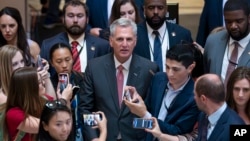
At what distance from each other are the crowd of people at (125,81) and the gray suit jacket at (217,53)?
0.4 inches

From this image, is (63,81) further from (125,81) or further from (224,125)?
(224,125)

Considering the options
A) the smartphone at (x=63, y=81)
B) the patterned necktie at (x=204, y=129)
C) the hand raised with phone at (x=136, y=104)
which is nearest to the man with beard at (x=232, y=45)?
the hand raised with phone at (x=136, y=104)

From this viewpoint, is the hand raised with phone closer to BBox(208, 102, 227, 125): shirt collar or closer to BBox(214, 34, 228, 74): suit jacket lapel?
BBox(208, 102, 227, 125): shirt collar

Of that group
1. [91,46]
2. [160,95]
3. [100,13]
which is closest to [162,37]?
[91,46]

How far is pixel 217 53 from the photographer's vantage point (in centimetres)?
744

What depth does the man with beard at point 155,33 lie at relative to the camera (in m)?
7.96

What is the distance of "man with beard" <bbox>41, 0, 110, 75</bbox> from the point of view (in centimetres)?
789

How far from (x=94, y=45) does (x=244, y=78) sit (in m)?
1.93

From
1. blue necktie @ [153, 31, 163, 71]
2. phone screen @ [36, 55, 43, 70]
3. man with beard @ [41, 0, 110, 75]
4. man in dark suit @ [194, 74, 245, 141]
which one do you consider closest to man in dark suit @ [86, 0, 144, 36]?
man with beard @ [41, 0, 110, 75]

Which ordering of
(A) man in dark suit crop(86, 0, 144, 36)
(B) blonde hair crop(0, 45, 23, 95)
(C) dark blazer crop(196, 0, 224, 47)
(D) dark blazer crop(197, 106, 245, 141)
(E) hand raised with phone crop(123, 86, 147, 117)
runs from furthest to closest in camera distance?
1. (C) dark blazer crop(196, 0, 224, 47)
2. (A) man in dark suit crop(86, 0, 144, 36)
3. (B) blonde hair crop(0, 45, 23, 95)
4. (E) hand raised with phone crop(123, 86, 147, 117)
5. (D) dark blazer crop(197, 106, 245, 141)

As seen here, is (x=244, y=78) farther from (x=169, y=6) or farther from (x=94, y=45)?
(x=169, y=6)

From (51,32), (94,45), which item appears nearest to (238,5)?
(94,45)

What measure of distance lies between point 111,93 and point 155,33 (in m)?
1.33

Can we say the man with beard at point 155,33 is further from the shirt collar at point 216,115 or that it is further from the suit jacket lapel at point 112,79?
the shirt collar at point 216,115
